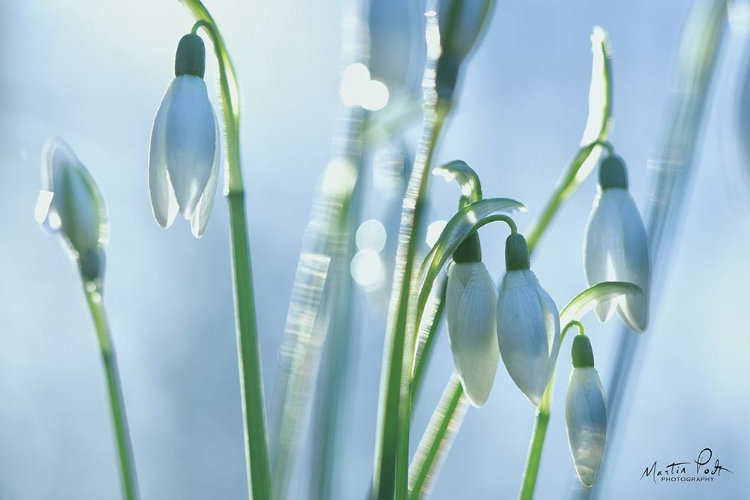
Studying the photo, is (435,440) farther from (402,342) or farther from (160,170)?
(160,170)

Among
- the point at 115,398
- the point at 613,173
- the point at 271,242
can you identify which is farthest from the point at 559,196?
the point at 271,242

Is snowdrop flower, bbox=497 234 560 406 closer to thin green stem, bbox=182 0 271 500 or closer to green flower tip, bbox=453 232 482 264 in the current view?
green flower tip, bbox=453 232 482 264

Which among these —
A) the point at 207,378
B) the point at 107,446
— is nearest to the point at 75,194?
the point at 107,446

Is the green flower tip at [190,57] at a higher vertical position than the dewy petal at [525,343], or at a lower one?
higher

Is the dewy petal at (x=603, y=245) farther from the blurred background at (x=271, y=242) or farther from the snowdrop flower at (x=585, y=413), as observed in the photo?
the blurred background at (x=271, y=242)

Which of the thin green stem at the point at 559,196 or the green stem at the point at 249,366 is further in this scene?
the thin green stem at the point at 559,196
